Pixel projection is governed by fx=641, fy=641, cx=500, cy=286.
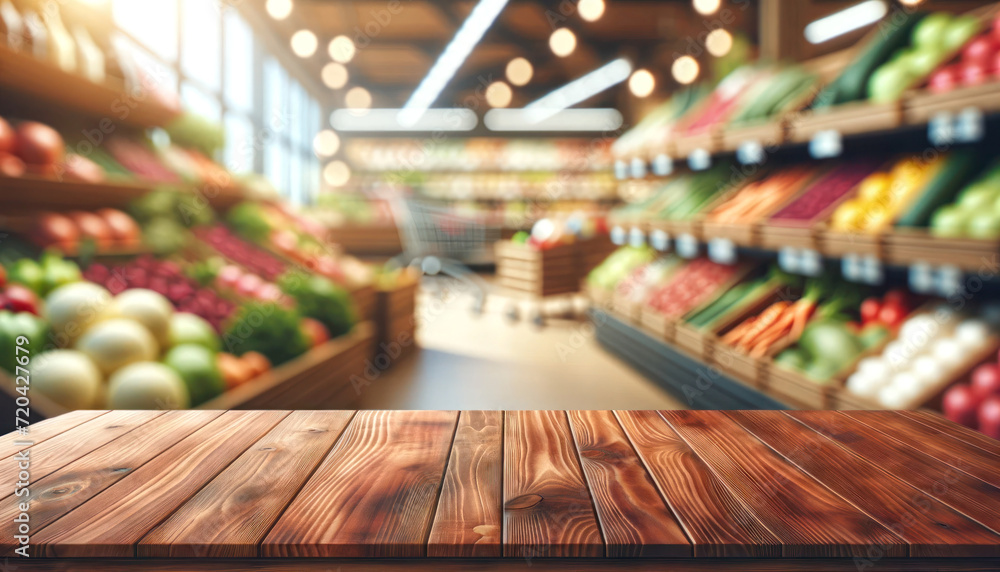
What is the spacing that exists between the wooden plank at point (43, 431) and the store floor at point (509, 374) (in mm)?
1852

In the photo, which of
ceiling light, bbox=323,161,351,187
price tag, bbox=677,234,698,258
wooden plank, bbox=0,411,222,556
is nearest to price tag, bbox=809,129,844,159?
price tag, bbox=677,234,698,258

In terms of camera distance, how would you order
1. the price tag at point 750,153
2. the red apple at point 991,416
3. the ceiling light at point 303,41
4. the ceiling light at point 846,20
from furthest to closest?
the ceiling light at point 846,20, the ceiling light at point 303,41, the price tag at point 750,153, the red apple at point 991,416

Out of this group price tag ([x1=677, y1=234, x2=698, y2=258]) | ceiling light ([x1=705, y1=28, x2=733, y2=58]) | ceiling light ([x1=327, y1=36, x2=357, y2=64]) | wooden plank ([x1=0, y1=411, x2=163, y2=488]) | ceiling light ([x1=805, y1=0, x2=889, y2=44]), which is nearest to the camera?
wooden plank ([x1=0, y1=411, x2=163, y2=488])

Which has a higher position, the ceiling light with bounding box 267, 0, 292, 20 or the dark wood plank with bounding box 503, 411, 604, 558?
the ceiling light with bounding box 267, 0, 292, 20

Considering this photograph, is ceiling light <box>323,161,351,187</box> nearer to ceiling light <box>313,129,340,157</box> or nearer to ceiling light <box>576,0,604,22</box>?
ceiling light <box>313,129,340,157</box>

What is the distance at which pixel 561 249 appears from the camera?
6188 millimetres

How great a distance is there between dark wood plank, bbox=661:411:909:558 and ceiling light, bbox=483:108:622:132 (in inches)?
482

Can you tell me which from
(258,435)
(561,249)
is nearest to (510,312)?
(561,249)

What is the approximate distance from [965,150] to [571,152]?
34.0 ft

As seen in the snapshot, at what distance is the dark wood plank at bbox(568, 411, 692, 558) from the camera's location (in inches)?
29.4

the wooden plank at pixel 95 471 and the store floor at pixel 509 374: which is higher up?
the wooden plank at pixel 95 471

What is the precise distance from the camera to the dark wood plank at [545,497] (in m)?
0.75

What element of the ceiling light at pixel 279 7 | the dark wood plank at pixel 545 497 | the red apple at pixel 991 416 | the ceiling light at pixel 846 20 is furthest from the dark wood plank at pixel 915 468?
the ceiling light at pixel 846 20

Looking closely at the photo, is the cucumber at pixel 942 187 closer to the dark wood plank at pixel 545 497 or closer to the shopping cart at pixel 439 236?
the dark wood plank at pixel 545 497
